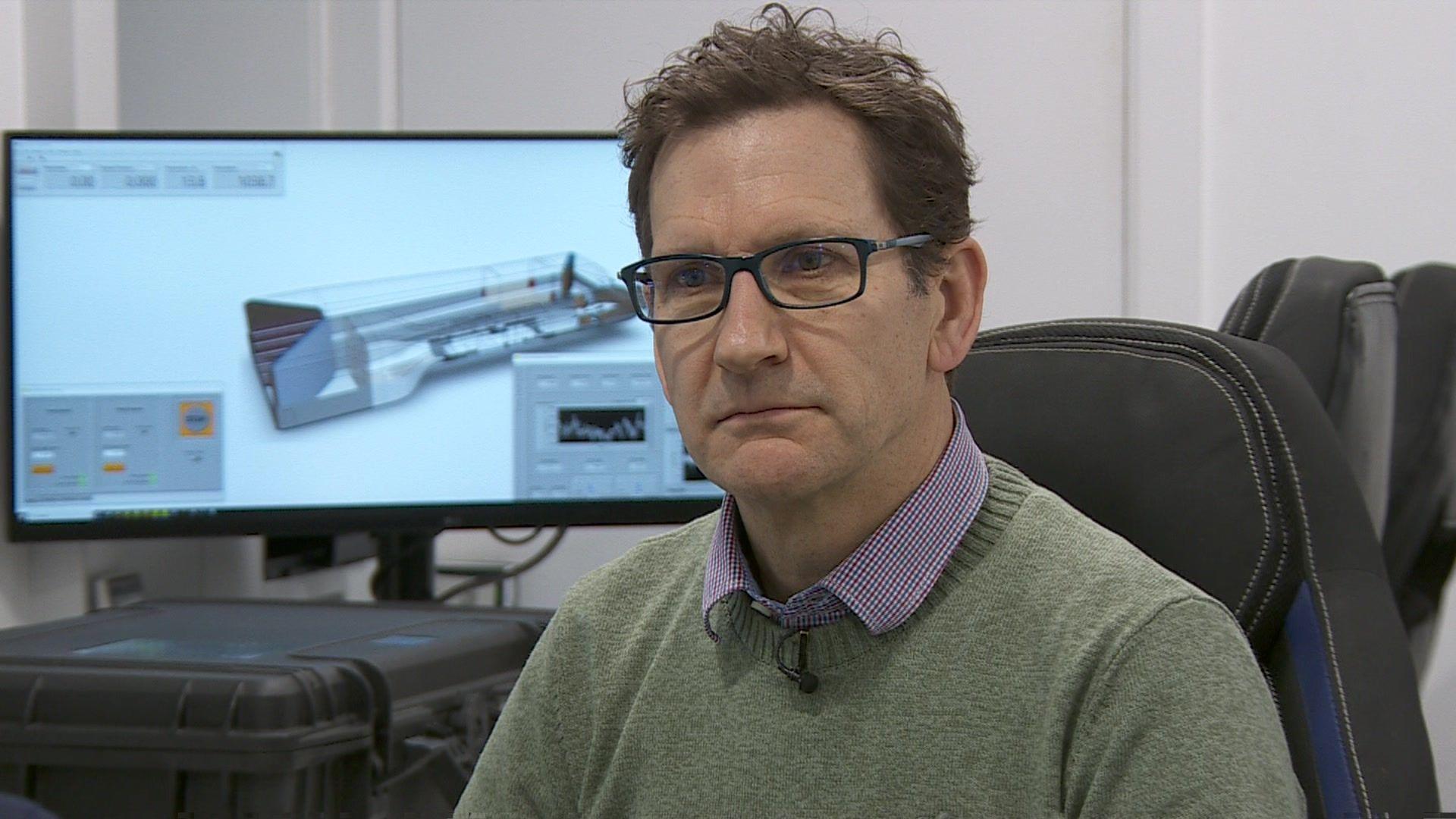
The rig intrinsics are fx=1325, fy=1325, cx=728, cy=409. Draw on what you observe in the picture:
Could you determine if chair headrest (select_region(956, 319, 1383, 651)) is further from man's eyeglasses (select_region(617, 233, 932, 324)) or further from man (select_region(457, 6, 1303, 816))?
man's eyeglasses (select_region(617, 233, 932, 324))

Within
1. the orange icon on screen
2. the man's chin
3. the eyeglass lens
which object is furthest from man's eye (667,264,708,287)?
the orange icon on screen

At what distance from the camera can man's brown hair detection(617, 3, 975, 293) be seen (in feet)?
2.73

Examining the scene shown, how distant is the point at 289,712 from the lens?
1.15m

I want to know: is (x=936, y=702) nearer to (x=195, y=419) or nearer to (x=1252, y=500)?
(x=1252, y=500)

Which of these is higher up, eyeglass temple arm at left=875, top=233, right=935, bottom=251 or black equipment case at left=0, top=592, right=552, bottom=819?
eyeglass temple arm at left=875, top=233, right=935, bottom=251

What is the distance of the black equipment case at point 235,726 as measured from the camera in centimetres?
115

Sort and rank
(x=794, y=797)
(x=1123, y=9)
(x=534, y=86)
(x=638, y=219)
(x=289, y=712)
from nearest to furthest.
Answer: (x=794, y=797), (x=638, y=219), (x=289, y=712), (x=1123, y=9), (x=534, y=86)

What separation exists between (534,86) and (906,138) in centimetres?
154

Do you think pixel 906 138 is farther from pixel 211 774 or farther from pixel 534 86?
pixel 534 86

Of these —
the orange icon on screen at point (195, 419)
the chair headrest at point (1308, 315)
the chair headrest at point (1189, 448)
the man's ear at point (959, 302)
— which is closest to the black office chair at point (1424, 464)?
the chair headrest at point (1308, 315)

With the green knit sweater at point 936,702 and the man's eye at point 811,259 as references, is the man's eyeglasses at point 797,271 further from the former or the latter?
the green knit sweater at point 936,702

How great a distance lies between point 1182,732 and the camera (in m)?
0.68

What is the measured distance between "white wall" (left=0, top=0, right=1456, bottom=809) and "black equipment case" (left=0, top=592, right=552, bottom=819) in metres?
0.49

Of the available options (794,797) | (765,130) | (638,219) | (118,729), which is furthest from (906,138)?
(118,729)
